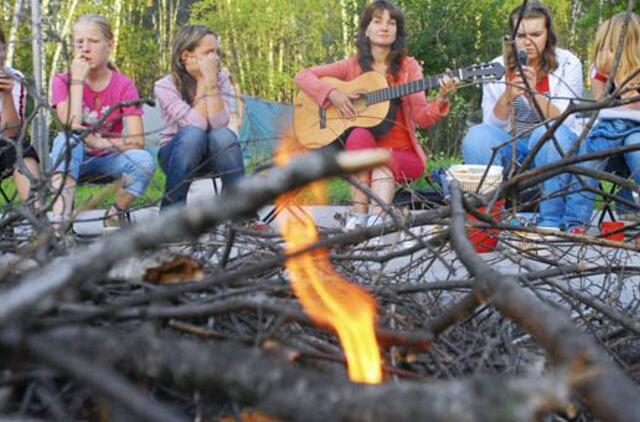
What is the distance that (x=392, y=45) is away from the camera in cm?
567

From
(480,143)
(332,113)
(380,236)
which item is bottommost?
(480,143)

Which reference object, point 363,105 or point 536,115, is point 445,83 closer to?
point 536,115

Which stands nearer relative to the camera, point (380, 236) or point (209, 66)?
point (380, 236)

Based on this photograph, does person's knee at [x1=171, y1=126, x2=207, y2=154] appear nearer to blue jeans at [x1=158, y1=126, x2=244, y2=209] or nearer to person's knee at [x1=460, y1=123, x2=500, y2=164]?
blue jeans at [x1=158, y1=126, x2=244, y2=209]

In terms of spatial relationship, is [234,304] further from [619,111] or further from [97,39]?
[619,111]

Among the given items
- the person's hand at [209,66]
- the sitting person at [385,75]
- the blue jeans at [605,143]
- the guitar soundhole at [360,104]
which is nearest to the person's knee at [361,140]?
the sitting person at [385,75]

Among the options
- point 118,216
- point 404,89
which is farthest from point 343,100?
point 118,216

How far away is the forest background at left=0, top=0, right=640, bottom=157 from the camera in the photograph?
12.4 metres

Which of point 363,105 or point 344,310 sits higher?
point 344,310

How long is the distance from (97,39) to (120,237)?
14.4 ft

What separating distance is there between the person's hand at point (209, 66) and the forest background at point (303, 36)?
7289 millimetres

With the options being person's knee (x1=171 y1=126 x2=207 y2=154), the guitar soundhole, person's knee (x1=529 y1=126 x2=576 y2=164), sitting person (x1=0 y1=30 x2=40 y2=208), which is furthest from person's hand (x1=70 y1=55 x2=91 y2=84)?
person's knee (x1=529 y1=126 x2=576 y2=164)

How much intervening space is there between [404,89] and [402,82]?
0.14m

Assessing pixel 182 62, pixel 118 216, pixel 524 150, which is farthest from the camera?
pixel 524 150
